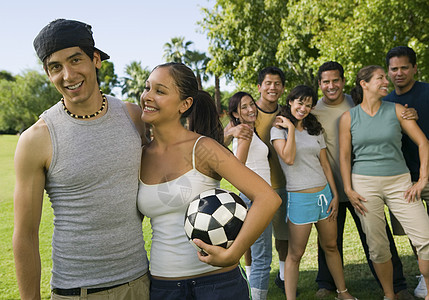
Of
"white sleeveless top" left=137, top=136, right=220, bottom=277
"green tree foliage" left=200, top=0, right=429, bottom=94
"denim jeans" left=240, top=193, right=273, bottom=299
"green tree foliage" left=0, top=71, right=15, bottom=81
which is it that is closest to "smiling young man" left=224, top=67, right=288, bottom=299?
"denim jeans" left=240, top=193, right=273, bottom=299

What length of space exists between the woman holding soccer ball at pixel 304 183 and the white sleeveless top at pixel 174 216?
6.87 feet

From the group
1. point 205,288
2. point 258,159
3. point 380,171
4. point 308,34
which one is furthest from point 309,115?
point 308,34

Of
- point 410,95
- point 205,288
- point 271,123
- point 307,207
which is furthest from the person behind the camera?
point 271,123

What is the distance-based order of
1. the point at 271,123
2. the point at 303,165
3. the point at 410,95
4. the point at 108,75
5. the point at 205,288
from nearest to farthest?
the point at 205,288 → the point at 303,165 → the point at 410,95 → the point at 271,123 → the point at 108,75

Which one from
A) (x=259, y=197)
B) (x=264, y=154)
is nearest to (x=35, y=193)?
(x=259, y=197)

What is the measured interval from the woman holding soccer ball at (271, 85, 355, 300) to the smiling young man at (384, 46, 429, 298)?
102 centimetres

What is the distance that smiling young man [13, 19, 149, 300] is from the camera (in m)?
2.18

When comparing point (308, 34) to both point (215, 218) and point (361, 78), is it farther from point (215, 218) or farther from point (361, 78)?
point (215, 218)

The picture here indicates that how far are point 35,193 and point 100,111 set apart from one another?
617mm

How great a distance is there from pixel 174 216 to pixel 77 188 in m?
0.58

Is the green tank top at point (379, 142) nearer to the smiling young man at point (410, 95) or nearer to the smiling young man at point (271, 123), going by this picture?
the smiling young man at point (410, 95)

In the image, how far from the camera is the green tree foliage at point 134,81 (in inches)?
2334

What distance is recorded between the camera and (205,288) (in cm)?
229

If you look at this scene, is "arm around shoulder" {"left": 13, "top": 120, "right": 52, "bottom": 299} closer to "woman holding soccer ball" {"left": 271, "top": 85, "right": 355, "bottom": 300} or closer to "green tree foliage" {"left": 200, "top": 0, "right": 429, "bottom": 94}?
"woman holding soccer ball" {"left": 271, "top": 85, "right": 355, "bottom": 300}
